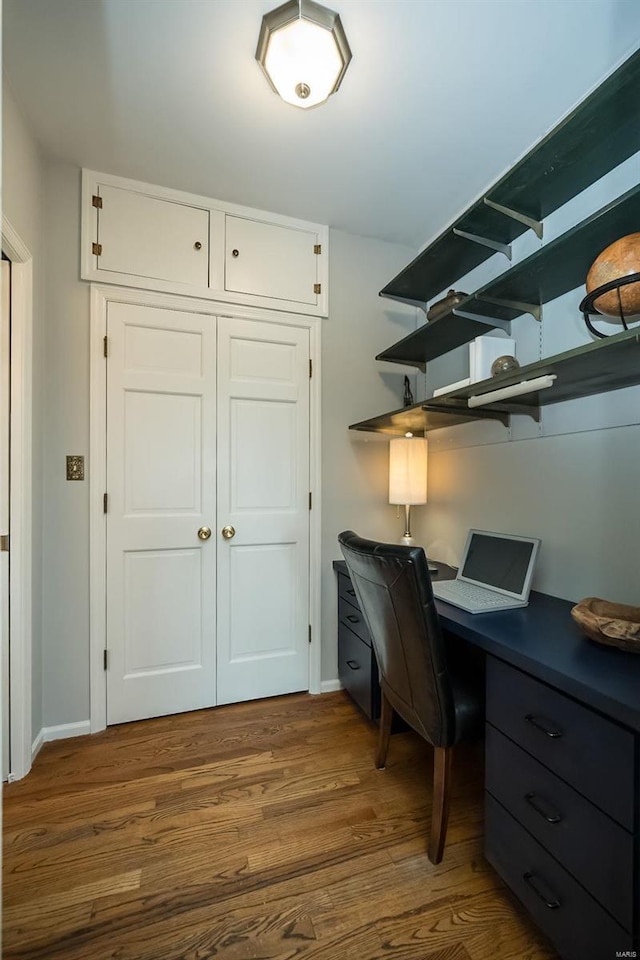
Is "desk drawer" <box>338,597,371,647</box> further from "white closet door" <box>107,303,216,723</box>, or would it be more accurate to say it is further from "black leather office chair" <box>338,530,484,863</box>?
"white closet door" <box>107,303,216,723</box>

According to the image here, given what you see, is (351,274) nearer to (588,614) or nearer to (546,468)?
(546,468)

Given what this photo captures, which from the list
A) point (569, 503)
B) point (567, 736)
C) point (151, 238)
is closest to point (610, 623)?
point (567, 736)

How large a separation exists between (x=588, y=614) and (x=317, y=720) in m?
1.49

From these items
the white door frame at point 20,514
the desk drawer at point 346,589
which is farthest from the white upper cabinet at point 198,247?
the desk drawer at point 346,589

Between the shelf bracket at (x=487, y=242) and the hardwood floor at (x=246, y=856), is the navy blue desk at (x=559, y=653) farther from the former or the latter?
the shelf bracket at (x=487, y=242)

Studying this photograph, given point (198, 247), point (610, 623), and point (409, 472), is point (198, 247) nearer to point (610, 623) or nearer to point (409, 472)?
point (409, 472)

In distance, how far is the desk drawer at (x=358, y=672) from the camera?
194cm

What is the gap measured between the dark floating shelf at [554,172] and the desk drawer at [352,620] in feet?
5.79

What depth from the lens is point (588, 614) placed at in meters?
1.14

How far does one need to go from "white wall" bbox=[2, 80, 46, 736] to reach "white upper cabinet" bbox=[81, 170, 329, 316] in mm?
188

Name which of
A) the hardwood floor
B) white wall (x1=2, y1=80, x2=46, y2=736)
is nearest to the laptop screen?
the hardwood floor

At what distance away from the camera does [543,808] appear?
1021 millimetres

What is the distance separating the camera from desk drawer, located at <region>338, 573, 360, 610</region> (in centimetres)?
213

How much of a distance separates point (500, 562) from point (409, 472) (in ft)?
2.34
